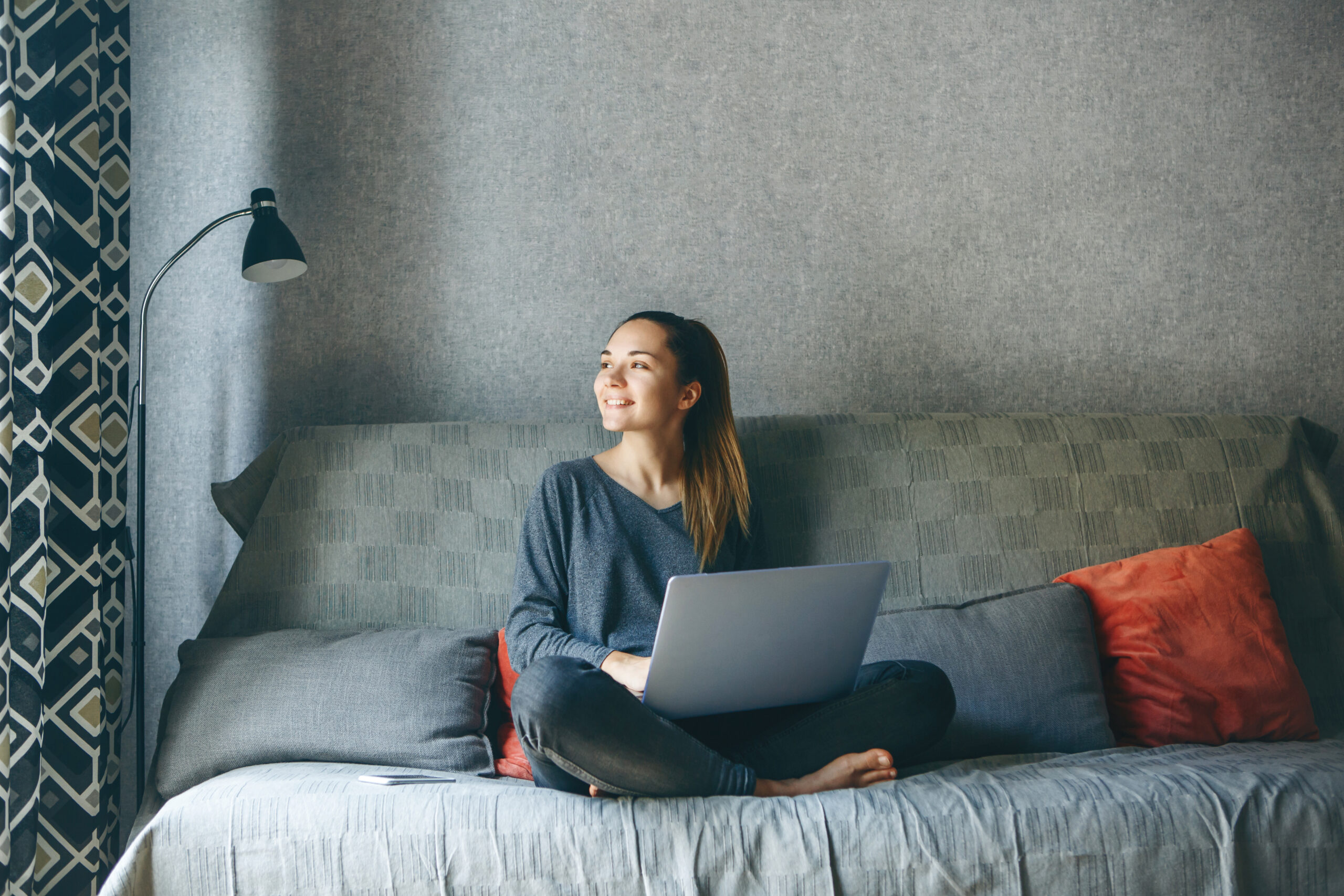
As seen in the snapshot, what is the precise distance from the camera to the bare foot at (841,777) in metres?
1.24

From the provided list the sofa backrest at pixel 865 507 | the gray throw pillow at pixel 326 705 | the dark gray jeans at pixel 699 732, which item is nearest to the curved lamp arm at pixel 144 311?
the sofa backrest at pixel 865 507

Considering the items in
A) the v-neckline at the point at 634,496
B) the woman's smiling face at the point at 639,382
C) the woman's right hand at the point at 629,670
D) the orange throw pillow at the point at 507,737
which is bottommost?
the orange throw pillow at the point at 507,737

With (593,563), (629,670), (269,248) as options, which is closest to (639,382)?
(593,563)

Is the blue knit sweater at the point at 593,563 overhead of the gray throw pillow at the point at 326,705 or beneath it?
overhead

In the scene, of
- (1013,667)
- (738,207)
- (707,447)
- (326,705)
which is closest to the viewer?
(326,705)

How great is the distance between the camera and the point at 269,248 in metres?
1.70

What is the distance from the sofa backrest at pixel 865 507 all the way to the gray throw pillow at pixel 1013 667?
116mm

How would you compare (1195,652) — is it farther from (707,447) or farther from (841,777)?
(707,447)

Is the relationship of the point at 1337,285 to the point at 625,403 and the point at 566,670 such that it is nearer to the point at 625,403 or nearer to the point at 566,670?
the point at 625,403

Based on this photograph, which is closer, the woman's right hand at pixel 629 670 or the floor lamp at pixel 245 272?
the woman's right hand at pixel 629 670

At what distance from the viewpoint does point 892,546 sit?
1756 millimetres

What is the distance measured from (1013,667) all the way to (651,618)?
638 millimetres

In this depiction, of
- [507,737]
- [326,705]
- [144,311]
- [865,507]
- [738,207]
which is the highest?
[738,207]

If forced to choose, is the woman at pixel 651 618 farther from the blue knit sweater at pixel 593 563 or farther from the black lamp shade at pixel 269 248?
the black lamp shade at pixel 269 248
